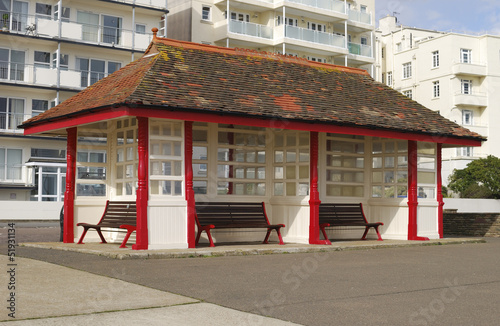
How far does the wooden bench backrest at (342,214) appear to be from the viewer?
55.7 ft

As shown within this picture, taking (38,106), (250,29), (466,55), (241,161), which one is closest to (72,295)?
(241,161)

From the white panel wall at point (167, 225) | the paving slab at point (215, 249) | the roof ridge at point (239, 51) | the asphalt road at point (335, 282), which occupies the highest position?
the roof ridge at point (239, 51)

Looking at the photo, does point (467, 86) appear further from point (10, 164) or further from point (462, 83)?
point (10, 164)

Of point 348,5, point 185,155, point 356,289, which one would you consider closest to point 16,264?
point 185,155

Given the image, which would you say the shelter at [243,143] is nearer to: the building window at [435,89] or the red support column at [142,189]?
the red support column at [142,189]

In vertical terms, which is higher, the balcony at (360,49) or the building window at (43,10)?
the balcony at (360,49)

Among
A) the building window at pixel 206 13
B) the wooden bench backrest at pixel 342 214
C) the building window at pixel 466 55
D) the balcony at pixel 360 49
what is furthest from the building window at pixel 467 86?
the wooden bench backrest at pixel 342 214

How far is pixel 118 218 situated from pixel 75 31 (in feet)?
103

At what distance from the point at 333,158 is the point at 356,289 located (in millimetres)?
8956

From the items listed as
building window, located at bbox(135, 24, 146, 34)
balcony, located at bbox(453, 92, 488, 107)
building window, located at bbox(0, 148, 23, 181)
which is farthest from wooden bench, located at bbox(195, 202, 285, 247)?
balcony, located at bbox(453, 92, 488, 107)

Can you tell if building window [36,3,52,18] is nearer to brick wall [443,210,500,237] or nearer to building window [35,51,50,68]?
building window [35,51,50,68]

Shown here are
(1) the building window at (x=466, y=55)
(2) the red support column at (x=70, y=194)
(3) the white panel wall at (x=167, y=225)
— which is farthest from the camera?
(1) the building window at (x=466, y=55)

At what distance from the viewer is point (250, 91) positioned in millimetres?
16031

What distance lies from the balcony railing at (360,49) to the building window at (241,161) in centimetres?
4417
